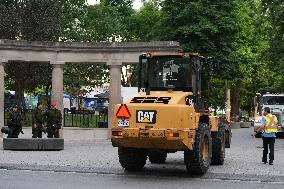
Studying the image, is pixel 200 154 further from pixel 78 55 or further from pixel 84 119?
pixel 84 119

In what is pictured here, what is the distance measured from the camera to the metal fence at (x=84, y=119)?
3716 centimetres

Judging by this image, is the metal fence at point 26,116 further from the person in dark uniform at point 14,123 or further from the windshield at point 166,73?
the windshield at point 166,73

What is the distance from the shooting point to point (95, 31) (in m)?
58.7

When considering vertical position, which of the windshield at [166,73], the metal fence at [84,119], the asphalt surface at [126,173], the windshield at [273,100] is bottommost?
the asphalt surface at [126,173]

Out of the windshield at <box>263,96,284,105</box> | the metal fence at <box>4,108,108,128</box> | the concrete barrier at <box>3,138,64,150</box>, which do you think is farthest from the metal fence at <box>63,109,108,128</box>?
the concrete barrier at <box>3,138,64,150</box>

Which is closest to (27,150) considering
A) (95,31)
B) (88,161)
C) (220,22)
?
(88,161)

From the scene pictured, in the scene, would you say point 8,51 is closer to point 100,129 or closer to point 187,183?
point 100,129

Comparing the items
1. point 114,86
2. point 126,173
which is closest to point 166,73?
point 126,173

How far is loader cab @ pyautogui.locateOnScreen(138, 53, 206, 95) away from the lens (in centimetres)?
1717

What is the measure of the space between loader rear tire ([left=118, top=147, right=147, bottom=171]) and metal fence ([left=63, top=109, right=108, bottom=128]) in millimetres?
19495

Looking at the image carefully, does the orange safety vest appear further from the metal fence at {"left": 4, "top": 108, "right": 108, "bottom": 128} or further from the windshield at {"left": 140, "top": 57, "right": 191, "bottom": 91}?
the metal fence at {"left": 4, "top": 108, "right": 108, "bottom": 128}

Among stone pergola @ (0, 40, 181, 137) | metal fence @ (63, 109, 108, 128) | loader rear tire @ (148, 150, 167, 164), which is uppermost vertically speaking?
stone pergola @ (0, 40, 181, 137)

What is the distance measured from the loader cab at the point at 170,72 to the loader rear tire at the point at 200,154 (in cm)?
120

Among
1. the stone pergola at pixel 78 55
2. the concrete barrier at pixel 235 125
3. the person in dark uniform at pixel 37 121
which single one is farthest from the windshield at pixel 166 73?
the concrete barrier at pixel 235 125
